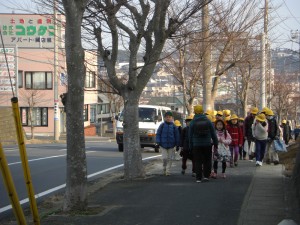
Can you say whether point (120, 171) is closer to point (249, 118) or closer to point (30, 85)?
point (249, 118)

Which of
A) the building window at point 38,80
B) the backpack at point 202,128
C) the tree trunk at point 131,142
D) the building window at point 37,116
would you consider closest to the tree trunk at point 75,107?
the backpack at point 202,128

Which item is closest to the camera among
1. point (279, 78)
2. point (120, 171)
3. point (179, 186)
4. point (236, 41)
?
point (179, 186)

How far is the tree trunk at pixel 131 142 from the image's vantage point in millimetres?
11688

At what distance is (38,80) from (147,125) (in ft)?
93.5

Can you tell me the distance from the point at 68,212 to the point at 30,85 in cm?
4343

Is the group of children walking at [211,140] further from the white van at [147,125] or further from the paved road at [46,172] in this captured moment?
the white van at [147,125]

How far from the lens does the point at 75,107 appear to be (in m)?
7.80

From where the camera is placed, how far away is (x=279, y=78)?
4578cm

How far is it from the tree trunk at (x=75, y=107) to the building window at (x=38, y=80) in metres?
43.0

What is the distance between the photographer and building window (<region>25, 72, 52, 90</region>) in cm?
4969

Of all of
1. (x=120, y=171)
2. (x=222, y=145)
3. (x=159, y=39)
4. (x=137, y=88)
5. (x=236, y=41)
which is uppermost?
(x=236, y=41)

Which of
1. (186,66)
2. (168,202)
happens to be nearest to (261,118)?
(168,202)

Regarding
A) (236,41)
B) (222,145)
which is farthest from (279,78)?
(222,145)

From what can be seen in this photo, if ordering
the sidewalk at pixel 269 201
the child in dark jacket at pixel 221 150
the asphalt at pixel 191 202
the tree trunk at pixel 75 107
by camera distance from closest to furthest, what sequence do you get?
1. the sidewalk at pixel 269 201
2. the asphalt at pixel 191 202
3. the tree trunk at pixel 75 107
4. the child in dark jacket at pixel 221 150
